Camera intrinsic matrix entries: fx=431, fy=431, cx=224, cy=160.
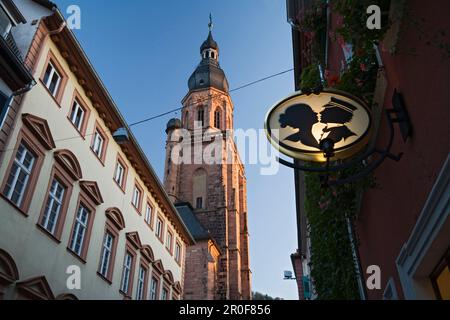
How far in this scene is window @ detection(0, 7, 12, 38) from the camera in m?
10.1

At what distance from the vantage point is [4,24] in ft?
33.6

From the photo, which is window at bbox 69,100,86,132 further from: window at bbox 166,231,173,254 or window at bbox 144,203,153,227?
window at bbox 166,231,173,254

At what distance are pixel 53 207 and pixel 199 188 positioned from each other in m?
38.7

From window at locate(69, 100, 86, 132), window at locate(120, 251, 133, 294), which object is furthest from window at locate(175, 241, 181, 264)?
window at locate(69, 100, 86, 132)

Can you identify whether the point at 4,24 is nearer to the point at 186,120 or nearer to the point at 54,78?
the point at 54,78

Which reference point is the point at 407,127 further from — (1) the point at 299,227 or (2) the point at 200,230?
(2) the point at 200,230

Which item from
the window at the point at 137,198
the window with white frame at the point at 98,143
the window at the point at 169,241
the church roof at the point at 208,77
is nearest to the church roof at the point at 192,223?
the window at the point at 169,241

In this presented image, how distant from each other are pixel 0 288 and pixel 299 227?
14.8 metres

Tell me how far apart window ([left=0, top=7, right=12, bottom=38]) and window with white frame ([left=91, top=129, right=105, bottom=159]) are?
4.60m

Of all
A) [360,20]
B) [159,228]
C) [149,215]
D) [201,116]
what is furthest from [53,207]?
[201,116]

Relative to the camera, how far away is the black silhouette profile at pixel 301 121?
3691mm

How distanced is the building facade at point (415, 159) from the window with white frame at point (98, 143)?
11.0 m

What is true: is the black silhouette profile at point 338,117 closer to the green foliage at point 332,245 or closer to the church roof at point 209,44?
the green foliage at point 332,245
